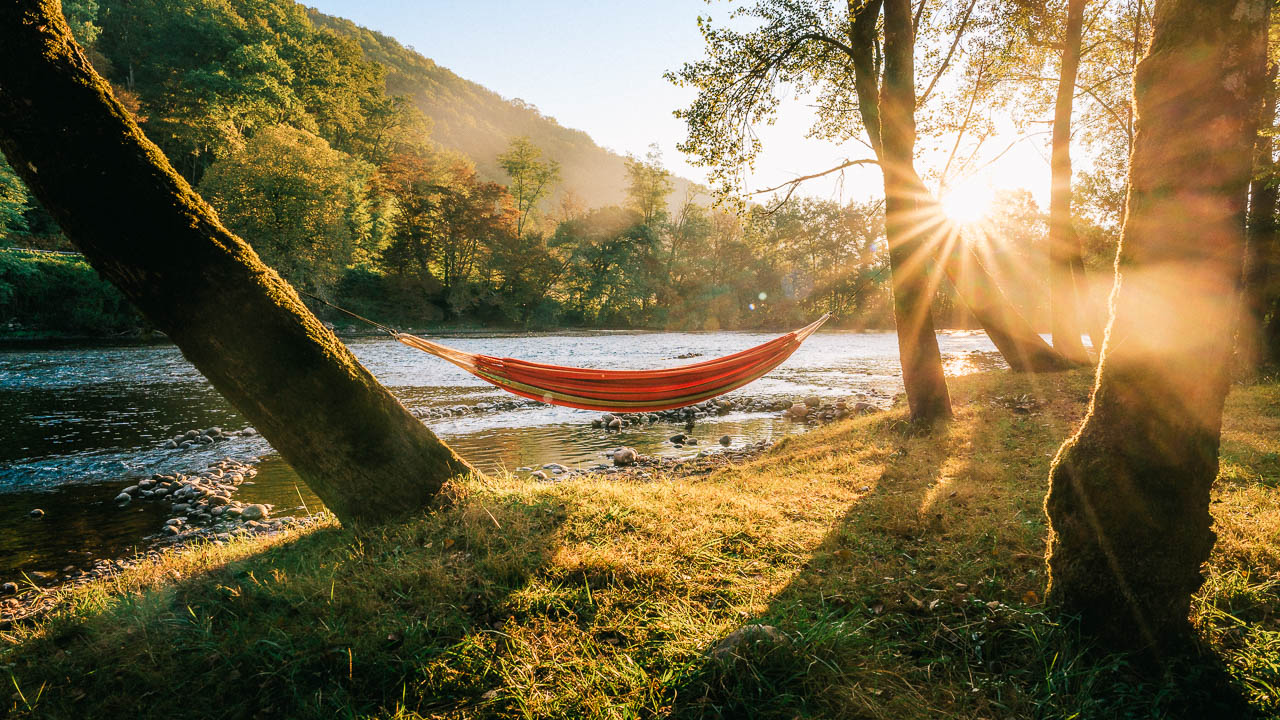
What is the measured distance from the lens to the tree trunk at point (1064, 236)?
636 cm

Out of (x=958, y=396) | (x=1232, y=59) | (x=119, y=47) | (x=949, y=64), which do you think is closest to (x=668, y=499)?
(x=1232, y=59)

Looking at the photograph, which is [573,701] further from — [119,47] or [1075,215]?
[119,47]

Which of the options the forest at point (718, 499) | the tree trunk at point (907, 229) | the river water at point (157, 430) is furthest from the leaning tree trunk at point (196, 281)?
the tree trunk at point (907, 229)

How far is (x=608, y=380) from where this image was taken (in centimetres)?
401

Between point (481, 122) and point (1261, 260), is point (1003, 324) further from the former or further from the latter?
point (481, 122)

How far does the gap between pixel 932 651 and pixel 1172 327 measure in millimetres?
1212

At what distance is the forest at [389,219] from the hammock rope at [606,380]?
35.4 feet

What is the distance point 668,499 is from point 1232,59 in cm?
272

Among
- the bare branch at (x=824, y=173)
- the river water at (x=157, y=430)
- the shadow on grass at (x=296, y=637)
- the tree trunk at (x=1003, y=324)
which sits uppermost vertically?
the bare branch at (x=824, y=173)

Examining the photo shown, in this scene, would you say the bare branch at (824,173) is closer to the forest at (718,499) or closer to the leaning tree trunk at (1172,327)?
the forest at (718,499)

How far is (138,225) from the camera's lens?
1.99 m

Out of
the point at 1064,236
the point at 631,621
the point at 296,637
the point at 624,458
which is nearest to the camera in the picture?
the point at 296,637

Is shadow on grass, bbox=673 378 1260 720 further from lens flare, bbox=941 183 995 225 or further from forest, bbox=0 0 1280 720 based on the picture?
lens flare, bbox=941 183 995 225

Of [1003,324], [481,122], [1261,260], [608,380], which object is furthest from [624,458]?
[481,122]
